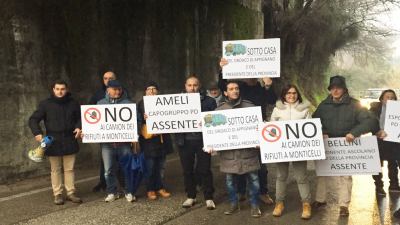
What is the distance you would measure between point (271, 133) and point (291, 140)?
10.9 inches

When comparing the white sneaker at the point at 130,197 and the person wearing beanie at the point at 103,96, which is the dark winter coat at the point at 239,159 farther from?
the person wearing beanie at the point at 103,96

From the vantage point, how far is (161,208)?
6527mm

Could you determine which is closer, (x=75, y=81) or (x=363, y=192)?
(x=363, y=192)

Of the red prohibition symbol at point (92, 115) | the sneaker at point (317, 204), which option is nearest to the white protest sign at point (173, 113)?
the red prohibition symbol at point (92, 115)

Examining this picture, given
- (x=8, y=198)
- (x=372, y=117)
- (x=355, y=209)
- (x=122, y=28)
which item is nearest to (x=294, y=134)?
(x=372, y=117)

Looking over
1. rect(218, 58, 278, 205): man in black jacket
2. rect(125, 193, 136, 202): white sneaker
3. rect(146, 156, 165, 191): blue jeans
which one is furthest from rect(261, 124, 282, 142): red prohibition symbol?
rect(125, 193, 136, 202): white sneaker

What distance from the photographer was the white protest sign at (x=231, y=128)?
6.12 m

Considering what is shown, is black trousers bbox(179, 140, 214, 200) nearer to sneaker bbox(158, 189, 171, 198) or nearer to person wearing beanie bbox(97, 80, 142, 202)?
sneaker bbox(158, 189, 171, 198)

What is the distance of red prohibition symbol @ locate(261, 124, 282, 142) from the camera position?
598 centimetres

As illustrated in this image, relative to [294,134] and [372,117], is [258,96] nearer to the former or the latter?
[294,134]

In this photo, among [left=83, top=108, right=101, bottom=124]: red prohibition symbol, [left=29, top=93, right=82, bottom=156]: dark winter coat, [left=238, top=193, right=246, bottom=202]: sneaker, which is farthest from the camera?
[left=238, top=193, right=246, bottom=202]: sneaker

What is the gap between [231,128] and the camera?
6.14m

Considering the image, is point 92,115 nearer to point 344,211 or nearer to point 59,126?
point 59,126

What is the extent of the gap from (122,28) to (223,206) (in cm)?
555
